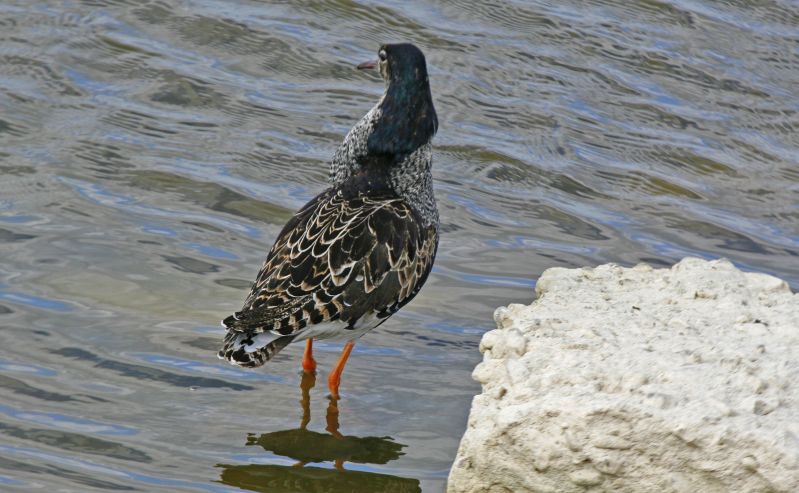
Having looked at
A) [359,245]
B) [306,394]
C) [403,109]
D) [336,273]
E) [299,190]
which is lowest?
[306,394]

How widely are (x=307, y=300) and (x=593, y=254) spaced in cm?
292

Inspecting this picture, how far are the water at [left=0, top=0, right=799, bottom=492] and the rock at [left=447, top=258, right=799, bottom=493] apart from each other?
75 cm

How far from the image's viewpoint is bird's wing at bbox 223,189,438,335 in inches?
244

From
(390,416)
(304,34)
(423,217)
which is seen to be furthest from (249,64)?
(390,416)

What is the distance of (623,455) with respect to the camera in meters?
4.77

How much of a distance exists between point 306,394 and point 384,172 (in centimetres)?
135

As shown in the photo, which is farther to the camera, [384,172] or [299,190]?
[299,190]

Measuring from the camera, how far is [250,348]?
609cm

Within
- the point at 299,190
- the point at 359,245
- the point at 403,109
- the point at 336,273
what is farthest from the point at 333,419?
the point at 299,190

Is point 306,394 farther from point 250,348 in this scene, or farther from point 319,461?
point 319,461

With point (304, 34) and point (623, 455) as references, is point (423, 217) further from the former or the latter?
point (304, 34)

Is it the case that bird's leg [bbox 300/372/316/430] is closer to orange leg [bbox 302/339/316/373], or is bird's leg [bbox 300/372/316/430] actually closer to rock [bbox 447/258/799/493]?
orange leg [bbox 302/339/316/373]

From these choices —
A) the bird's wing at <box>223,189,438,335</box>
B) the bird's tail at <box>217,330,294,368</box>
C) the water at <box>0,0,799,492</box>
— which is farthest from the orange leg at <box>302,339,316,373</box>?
the bird's tail at <box>217,330,294,368</box>

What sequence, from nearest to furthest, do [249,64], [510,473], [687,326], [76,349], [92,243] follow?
1. [510,473]
2. [687,326]
3. [76,349]
4. [92,243]
5. [249,64]
